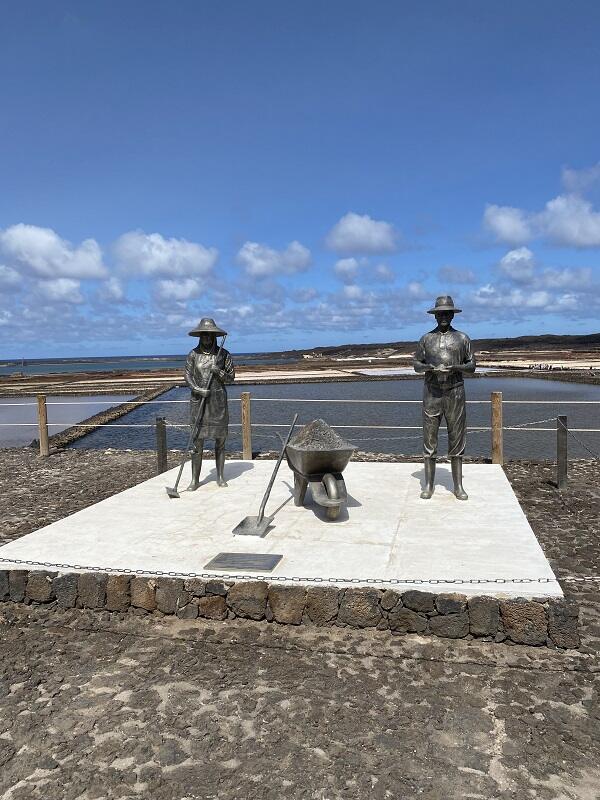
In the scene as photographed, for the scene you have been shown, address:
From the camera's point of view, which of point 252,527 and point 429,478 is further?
point 429,478

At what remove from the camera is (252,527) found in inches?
217

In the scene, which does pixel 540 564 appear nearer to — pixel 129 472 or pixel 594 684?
pixel 594 684

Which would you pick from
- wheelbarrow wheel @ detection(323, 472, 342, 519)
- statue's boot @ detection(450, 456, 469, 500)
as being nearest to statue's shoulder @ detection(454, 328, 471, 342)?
statue's boot @ detection(450, 456, 469, 500)

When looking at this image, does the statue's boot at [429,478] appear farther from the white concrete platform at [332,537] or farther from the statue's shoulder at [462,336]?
the statue's shoulder at [462,336]

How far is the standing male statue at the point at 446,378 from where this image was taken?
6602 mm

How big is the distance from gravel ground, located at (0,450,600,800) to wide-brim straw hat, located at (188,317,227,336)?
373 cm

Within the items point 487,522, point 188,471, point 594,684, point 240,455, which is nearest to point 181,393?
point 240,455

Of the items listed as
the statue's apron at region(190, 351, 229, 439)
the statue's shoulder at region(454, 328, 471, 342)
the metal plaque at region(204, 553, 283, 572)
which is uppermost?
the statue's shoulder at region(454, 328, 471, 342)

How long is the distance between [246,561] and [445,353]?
10.8 feet

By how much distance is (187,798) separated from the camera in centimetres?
260

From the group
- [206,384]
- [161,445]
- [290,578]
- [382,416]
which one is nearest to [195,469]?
[206,384]

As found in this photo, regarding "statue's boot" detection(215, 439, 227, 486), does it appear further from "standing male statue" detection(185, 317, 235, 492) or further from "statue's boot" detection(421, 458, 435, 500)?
"statue's boot" detection(421, 458, 435, 500)

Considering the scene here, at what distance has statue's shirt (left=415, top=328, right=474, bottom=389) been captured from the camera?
6.59 m

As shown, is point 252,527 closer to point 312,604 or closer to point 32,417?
point 312,604
